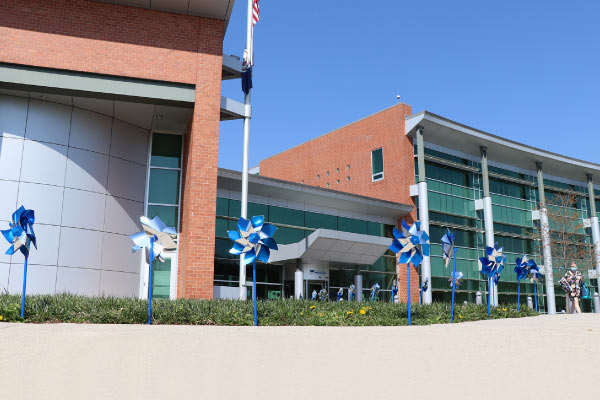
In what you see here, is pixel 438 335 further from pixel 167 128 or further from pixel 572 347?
pixel 167 128

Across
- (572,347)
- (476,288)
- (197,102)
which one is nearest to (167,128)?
(197,102)

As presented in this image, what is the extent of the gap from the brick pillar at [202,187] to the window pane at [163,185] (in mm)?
2302

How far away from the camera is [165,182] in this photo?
23719 mm

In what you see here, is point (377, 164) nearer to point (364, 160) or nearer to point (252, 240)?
point (364, 160)

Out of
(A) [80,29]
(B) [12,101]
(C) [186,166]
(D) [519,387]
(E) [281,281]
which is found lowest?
(D) [519,387]

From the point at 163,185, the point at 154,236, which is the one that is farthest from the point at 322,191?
the point at 154,236

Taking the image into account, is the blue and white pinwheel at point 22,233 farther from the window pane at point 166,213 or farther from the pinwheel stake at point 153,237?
the window pane at point 166,213

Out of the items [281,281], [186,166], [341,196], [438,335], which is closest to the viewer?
[438,335]

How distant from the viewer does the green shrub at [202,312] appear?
12.6m

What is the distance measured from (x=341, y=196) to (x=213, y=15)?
1447 centimetres

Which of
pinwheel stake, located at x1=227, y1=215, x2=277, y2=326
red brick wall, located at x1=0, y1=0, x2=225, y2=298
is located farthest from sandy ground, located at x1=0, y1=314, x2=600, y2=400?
red brick wall, located at x1=0, y1=0, x2=225, y2=298

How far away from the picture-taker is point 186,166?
23.0 meters

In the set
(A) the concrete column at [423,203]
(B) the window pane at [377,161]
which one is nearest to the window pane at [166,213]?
(A) the concrete column at [423,203]

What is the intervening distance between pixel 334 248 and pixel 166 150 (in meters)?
9.69
